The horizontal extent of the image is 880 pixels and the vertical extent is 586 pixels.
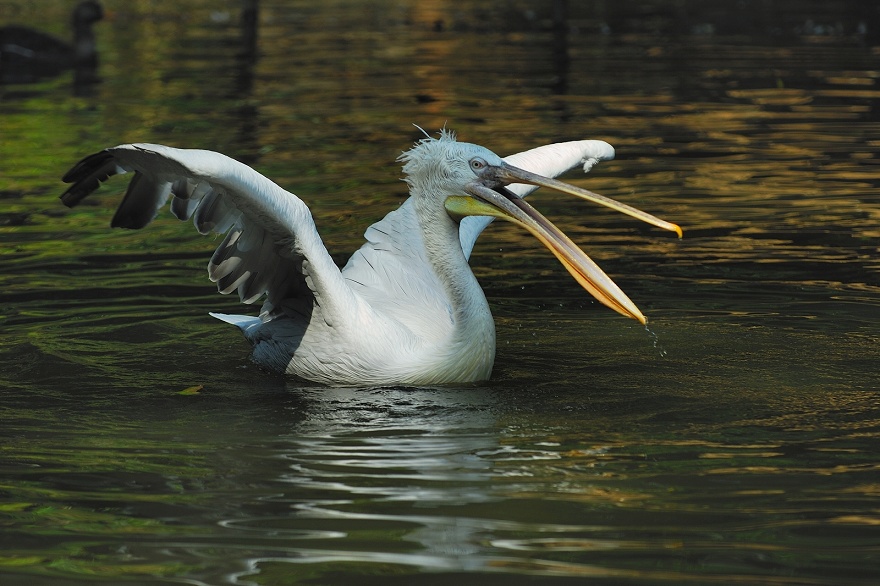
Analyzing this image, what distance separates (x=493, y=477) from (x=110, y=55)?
16950mm

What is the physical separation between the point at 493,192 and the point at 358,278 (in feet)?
3.46

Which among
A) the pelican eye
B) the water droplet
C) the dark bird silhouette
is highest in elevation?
the pelican eye

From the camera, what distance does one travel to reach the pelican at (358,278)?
5293 millimetres

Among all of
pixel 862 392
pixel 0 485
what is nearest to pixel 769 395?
pixel 862 392

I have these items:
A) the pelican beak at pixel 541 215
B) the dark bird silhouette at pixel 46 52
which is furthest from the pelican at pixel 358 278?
the dark bird silhouette at pixel 46 52

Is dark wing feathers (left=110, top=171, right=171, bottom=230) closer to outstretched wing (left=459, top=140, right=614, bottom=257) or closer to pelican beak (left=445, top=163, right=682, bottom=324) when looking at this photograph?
pelican beak (left=445, top=163, right=682, bottom=324)

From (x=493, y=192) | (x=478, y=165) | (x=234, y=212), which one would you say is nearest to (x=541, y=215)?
(x=493, y=192)

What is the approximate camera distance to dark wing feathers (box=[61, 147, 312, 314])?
556cm

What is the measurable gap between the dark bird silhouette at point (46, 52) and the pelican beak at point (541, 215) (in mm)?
13043

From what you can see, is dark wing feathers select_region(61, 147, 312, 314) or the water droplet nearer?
dark wing feathers select_region(61, 147, 312, 314)

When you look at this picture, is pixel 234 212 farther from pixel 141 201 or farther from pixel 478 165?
pixel 478 165

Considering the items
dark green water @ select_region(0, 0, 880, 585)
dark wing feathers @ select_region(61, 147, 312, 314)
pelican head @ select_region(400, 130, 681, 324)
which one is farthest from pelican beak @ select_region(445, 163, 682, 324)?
dark wing feathers @ select_region(61, 147, 312, 314)

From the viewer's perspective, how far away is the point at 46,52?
719 inches

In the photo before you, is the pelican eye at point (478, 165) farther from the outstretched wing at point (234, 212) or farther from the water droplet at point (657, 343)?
the water droplet at point (657, 343)
